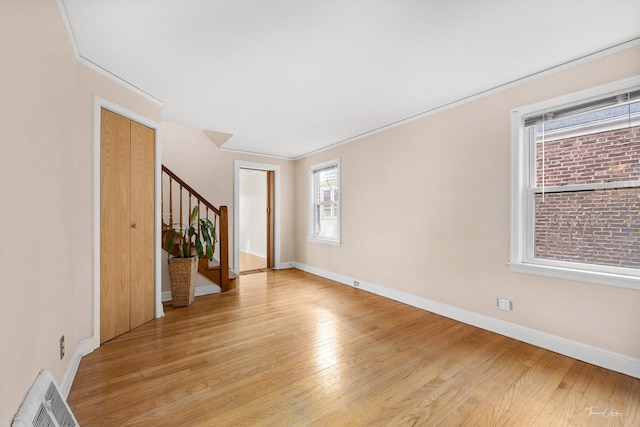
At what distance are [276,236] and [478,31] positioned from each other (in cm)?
461

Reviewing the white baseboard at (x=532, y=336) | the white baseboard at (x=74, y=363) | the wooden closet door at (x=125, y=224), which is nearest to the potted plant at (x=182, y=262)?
the wooden closet door at (x=125, y=224)

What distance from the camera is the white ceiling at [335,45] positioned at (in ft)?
5.38

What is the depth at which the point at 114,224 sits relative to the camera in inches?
99.7

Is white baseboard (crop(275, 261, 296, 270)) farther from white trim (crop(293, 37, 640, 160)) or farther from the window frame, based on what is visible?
white trim (crop(293, 37, 640, 160))

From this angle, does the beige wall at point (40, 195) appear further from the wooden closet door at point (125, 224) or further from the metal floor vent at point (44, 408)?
the wooden closet door at point (125, 224)

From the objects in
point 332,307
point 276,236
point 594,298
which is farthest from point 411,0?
point 276,236

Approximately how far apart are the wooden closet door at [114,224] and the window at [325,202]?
2994 mm

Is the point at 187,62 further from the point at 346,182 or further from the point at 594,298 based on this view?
the point at 594,298

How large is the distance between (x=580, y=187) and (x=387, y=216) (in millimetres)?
1988

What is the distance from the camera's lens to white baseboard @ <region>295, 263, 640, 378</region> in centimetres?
199

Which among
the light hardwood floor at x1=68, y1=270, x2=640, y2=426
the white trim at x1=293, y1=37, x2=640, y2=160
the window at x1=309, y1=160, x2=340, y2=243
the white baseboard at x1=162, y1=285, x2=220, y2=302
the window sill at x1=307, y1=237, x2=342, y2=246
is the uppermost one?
the white trim at x1=293, y1=37, x2=640, y2=160

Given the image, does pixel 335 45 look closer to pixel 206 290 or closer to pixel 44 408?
pixel 44 408

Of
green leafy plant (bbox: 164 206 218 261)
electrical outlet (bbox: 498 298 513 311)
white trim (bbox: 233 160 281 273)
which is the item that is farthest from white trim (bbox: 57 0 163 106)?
electrical outlet (bbox: 498 298 513 311)

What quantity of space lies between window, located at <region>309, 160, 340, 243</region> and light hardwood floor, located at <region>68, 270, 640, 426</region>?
2.17 meters
